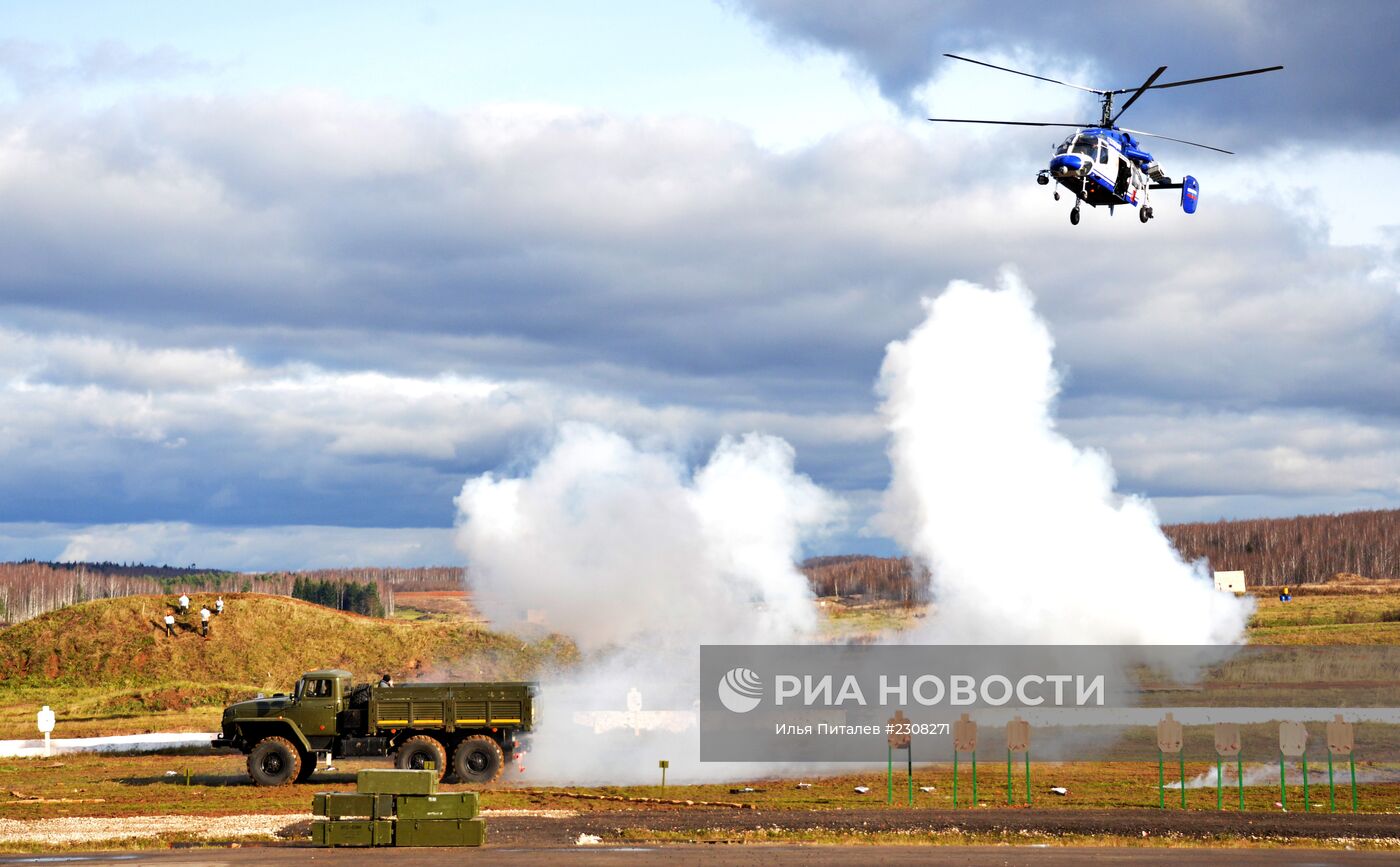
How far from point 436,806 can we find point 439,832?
25.0 inches

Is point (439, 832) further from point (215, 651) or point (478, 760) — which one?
point (215, 651)

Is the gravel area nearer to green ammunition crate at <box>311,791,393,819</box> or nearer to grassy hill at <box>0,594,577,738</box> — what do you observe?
green ammunition crate at <box>311,791,393,819</box>

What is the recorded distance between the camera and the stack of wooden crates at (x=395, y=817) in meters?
33.8

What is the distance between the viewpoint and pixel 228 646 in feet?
318

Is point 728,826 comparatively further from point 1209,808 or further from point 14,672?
point 14,672

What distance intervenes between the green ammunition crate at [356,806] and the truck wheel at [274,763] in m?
11.8

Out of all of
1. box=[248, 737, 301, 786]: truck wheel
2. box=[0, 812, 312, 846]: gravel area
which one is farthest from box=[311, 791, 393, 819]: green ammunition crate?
box=[248, 737, 301, 786]: truck wheel

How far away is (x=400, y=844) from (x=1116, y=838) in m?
17.2

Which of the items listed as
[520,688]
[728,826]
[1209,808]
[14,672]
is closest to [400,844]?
[728,826]

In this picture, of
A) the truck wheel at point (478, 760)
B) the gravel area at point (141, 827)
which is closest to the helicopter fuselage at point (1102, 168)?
the truck wheel at point (478, 760)

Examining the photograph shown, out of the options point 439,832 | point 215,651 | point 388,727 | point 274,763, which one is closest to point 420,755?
point 388,727

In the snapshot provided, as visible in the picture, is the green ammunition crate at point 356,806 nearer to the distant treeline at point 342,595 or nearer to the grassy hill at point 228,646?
the grassy hill at point 228,646

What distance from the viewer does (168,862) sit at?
31156 millimetres

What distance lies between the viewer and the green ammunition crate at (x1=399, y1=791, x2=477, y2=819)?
34.1 m
